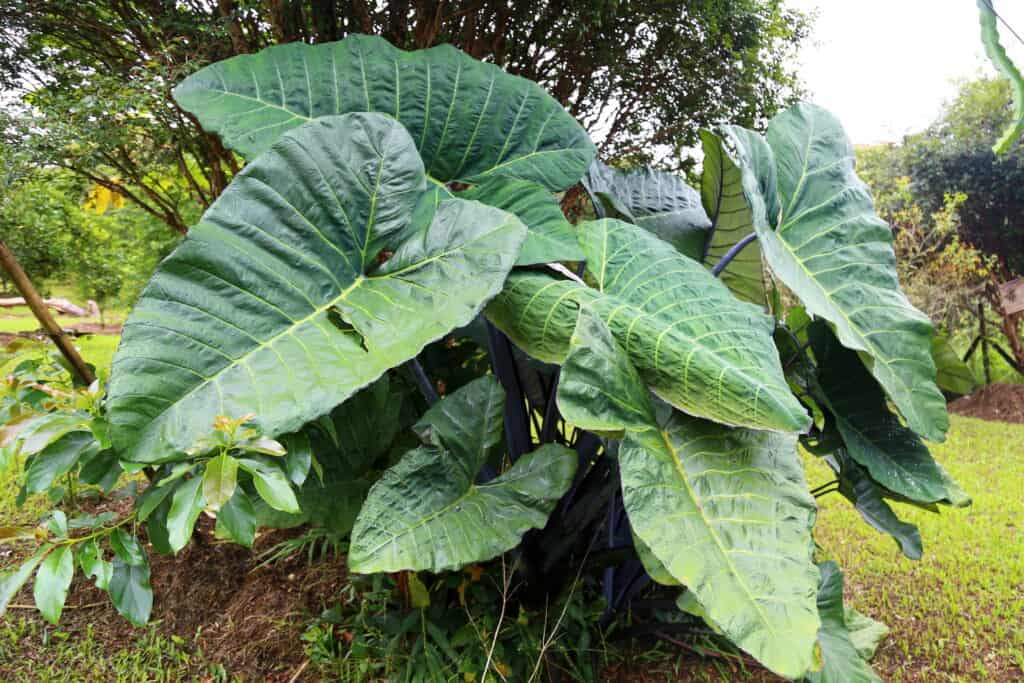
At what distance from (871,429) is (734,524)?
647 mm

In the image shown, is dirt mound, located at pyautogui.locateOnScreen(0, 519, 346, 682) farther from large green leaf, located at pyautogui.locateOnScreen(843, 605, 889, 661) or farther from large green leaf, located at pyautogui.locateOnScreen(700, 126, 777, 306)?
large green leaf, located at pyautogui.locateOnScreen(700, 126, 777, 306)

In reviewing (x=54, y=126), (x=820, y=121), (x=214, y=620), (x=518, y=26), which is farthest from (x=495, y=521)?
(x=518, y=26)

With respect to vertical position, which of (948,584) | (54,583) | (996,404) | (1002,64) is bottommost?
(996,404)

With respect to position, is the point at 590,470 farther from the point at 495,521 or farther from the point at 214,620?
the point at 214,620

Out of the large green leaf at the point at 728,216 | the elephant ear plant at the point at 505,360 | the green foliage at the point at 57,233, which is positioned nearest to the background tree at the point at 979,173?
the large green leaf at the point at 728,216

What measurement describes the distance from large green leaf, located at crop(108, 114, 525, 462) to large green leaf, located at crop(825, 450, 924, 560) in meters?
0.88

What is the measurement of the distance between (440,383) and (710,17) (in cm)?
294

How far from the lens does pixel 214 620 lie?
1.56m

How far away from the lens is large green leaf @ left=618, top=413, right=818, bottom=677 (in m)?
0.76

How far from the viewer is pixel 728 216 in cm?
169

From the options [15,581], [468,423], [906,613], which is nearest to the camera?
[15,581]

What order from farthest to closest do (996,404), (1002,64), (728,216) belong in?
(996,404), (728,216), (1002,64)

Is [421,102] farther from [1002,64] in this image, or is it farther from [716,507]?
[1002,64]

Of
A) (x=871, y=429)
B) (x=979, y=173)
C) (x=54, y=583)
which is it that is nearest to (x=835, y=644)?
(x=871, y=429)
